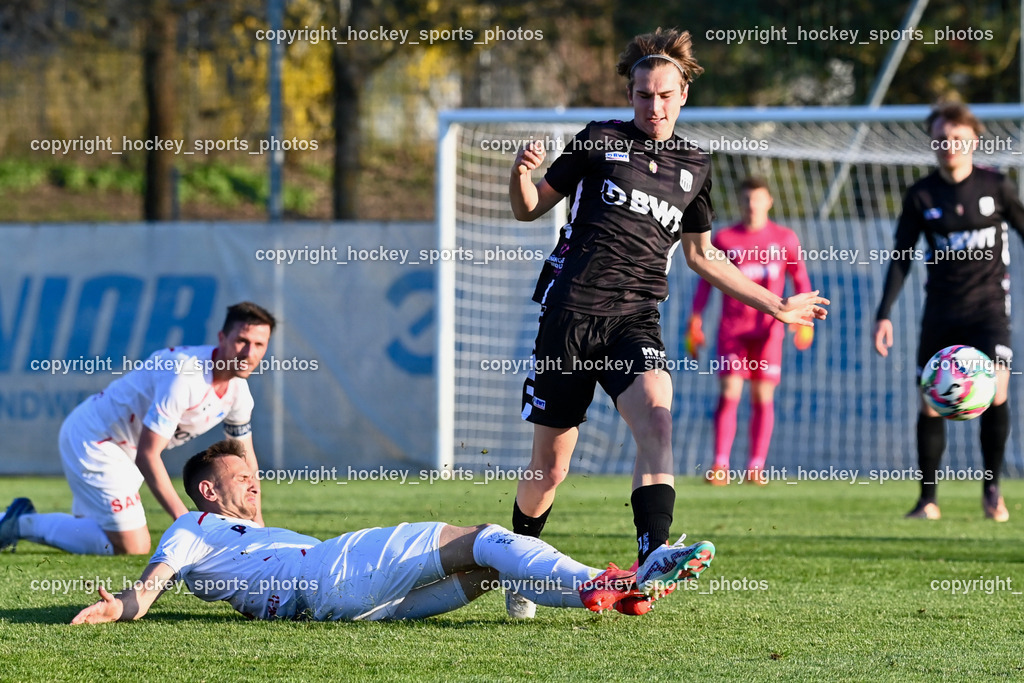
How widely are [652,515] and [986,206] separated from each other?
4118 mm

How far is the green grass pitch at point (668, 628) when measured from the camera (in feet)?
12.2

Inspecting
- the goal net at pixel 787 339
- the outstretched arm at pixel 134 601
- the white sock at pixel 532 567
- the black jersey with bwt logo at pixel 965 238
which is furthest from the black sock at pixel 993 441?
the outstretched arm at pixel 134 601

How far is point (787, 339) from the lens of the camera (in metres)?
11.9

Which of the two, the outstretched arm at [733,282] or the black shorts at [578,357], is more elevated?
the outstretched arm at [733,282]

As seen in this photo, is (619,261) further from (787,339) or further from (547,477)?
(787,339)

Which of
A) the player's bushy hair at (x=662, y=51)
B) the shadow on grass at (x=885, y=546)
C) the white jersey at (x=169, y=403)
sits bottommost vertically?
the shadow on grass at (x=885, y=546)

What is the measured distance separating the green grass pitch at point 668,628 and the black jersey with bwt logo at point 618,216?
118 cm

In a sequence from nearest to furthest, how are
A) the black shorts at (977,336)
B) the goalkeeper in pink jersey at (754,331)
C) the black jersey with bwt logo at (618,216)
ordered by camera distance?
the black jersey with bwt logo at (618,216) → the black shorts at (977,336) → the goalkeeper in pink jersey at (754,331)

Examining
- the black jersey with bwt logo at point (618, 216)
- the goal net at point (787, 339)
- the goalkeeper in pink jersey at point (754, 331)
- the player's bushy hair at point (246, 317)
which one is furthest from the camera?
the goal net at point (787, 339)

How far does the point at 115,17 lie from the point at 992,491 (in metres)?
11.7

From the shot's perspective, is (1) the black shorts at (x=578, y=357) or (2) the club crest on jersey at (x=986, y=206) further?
(2) the club crest on jersey at (x=986, y=206)

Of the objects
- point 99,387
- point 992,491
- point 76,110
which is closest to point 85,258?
point 99,387

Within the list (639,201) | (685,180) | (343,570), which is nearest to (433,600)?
(343,570)

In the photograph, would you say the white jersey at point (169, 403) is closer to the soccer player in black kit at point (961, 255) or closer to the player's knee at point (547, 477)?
the player's knee at point (547, 477)
